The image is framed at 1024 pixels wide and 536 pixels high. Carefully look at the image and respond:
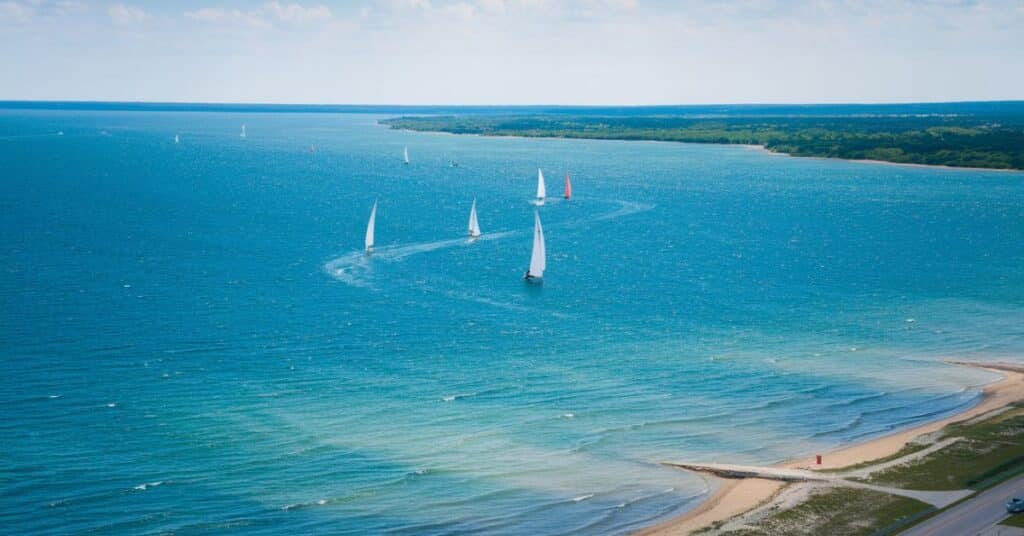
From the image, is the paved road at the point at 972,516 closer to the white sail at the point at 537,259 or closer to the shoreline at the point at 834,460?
the shoreline at the point at 834,460

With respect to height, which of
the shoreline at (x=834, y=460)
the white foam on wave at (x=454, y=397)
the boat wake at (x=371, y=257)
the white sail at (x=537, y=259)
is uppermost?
the white sail at (x=537, y=259)

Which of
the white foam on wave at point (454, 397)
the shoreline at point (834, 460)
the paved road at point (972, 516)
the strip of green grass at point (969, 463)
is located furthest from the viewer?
the white foam on wave at point (454, 397)

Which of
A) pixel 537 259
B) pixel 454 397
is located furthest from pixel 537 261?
pixel 454 397

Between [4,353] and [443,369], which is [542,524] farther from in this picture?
[4,353]

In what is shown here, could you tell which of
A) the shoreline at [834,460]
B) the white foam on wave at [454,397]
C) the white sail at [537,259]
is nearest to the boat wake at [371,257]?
the white sail at [537,259]

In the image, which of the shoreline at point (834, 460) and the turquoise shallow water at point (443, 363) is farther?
the turquoise shallow water at point (443, 363)

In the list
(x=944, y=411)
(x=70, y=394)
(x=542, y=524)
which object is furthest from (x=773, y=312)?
(x=70, y=394)

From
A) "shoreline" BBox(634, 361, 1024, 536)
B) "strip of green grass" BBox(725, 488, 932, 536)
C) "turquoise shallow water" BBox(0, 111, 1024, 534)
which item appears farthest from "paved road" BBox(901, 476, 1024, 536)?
"turquoise shallow water" BBox(0, 111, 1024, 534)
